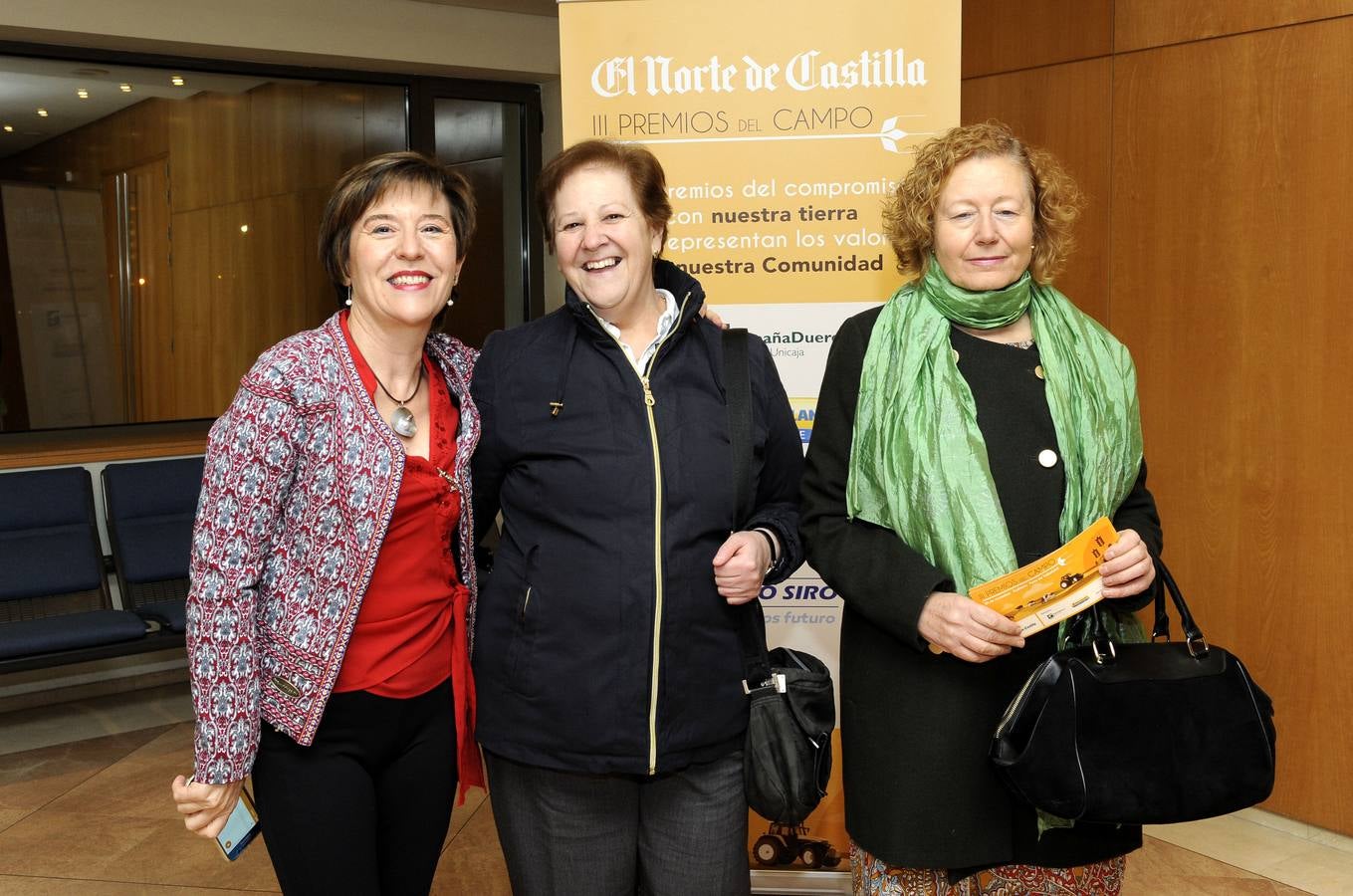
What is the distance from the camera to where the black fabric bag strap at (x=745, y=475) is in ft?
6.39

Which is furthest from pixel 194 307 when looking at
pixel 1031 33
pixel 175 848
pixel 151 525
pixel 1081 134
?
pixel 1081 134

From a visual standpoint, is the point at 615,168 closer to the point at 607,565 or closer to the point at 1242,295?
the point at 607,565

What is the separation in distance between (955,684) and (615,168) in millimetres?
994

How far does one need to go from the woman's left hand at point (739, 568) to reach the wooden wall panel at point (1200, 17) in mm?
2956

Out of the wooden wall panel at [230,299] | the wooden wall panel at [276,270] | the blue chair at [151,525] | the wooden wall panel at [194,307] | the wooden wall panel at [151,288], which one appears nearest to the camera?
the blue chair at [151,525]

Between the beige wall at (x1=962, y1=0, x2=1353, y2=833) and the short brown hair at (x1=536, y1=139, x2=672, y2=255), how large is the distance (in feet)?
8.74

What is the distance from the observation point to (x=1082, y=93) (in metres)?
4.44

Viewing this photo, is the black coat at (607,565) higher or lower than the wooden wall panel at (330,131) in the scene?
lower

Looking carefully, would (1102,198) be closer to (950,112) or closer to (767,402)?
(950,112)

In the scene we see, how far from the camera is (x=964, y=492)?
189 centimetres

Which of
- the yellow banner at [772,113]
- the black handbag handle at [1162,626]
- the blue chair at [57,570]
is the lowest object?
the blue chair at [57,570]

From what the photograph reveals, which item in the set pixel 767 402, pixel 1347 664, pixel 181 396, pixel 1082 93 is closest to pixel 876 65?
pixel 767 402

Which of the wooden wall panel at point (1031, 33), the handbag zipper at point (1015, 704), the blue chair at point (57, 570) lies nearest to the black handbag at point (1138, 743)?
the handbag zipper at point (1015, 704)

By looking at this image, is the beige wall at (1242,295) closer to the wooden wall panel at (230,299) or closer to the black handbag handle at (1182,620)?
the black handbag handle at (1182,620)
